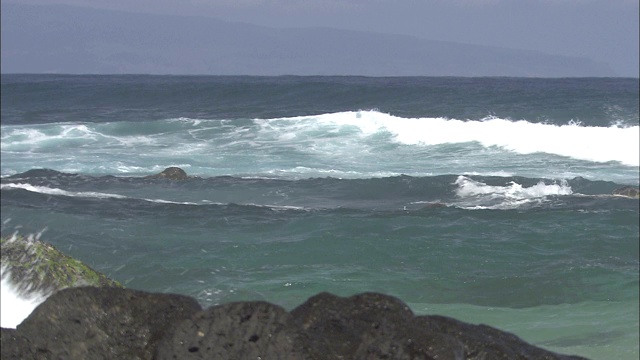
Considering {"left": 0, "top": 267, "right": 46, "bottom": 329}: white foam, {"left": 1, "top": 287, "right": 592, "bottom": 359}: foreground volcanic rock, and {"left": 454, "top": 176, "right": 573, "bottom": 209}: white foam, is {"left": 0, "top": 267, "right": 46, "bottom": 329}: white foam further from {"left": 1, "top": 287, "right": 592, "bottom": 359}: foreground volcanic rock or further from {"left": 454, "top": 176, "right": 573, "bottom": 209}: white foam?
{"left": 454, "top": 176, "right": 573, "bottom": 209}: white foam

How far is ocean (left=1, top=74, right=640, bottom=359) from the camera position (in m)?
11.4

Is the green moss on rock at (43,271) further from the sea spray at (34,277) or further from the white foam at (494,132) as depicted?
the white foam at (494,132)

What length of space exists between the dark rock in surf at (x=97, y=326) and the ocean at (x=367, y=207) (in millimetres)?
3728

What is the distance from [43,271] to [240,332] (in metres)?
4.44

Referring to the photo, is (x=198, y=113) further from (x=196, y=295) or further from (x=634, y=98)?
(x=196, y=295)

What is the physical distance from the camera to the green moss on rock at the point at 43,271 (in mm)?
8094

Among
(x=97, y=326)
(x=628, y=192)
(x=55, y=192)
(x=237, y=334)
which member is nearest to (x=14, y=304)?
(x=97, y=326)

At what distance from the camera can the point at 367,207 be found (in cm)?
1788

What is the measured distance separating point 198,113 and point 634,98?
20115 millimetres

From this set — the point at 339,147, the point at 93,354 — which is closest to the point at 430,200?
the point at 339,147

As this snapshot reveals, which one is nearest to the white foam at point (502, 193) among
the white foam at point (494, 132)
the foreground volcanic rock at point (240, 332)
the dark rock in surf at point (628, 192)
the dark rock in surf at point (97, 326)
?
the dark rock in surf at point (628, 192)

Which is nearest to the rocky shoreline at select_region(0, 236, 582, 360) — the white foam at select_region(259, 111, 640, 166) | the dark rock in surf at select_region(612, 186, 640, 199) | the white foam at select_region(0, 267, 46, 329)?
the white foam at select_region(0, 267, 46, 329)

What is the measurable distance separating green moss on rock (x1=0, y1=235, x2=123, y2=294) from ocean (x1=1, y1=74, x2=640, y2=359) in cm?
20

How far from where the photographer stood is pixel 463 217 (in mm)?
15953
